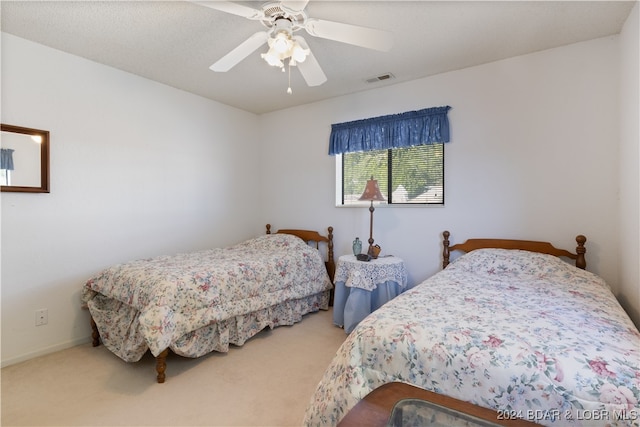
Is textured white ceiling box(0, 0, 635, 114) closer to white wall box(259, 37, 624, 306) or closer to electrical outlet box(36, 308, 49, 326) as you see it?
white wall box(259, 37, 624, 306)

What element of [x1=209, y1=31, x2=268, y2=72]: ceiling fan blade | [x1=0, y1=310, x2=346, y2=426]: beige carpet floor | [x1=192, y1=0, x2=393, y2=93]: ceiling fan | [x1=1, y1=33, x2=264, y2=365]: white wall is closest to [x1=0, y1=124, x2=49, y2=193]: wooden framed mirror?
[x1=1, y1=33, x2=264, y2=365]: white wall

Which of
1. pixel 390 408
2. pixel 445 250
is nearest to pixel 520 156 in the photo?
pixel 445 250

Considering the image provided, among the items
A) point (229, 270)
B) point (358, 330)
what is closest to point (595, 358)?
point (358, 330)

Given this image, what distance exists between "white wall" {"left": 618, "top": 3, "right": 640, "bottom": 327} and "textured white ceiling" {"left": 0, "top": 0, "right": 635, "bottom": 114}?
26 cm

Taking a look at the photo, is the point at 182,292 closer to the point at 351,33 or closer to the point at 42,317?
the point at 42,317

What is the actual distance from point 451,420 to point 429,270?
2.37m

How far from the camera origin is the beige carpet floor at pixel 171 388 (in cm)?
170

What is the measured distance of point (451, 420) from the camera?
2.53 ft

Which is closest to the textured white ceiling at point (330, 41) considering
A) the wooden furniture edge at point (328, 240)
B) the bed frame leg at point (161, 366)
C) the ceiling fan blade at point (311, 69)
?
the ceiling fan blade at point (311, 69)

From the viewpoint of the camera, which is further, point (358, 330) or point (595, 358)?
point (358, 330)

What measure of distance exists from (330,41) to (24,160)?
2535 mm

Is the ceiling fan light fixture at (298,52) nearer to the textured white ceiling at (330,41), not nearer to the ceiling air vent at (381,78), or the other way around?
the textured white ceiling at (330,41)

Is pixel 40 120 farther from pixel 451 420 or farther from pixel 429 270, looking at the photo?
pixel 429 270

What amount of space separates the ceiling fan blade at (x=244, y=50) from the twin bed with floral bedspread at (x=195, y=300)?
153 cm
